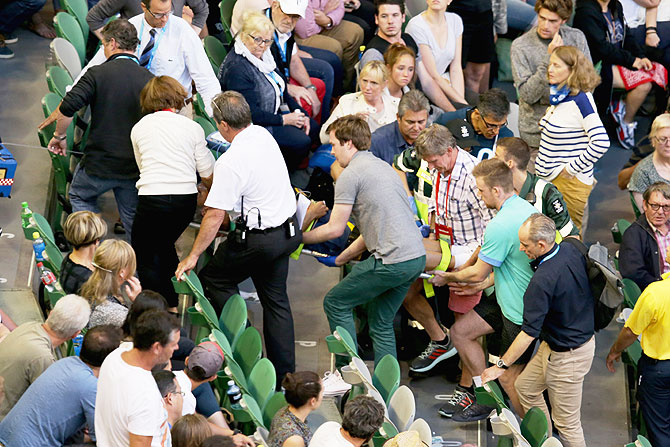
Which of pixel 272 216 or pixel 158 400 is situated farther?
pixel 272 216

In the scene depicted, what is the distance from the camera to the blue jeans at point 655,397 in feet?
19.9

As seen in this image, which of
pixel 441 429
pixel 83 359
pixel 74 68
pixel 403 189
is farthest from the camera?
pixel 74 68

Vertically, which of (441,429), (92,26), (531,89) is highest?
(92,26)

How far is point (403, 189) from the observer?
5.94 metres

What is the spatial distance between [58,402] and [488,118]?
3.25 metres

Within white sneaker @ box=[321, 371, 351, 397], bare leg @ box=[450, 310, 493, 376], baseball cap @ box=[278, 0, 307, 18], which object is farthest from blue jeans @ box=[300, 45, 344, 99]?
white sneaker @ box=[321, 371, 351, 397]

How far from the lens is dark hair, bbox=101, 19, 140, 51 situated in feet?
20.2

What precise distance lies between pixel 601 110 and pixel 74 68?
4241 mm

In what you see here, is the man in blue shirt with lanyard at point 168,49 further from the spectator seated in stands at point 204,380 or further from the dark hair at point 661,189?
the dark hair at point 661,189

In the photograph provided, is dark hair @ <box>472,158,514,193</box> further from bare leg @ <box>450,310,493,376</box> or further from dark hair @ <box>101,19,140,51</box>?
dark hair @ <box>101,19,140,51</box>

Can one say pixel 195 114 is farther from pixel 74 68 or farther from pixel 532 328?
pixel 532 328

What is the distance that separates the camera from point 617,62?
345 inches

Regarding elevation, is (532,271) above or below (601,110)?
above

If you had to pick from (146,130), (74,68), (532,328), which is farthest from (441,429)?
(74,68)
